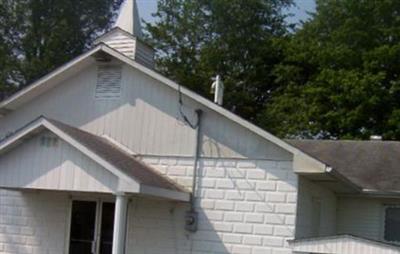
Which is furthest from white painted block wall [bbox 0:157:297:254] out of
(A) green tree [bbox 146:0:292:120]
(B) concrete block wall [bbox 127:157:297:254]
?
(A) green tree [bbox 146:0:292:120]

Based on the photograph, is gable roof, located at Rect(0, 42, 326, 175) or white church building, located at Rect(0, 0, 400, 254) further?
gable roof, located at Rect(0, 42, 326, 175)

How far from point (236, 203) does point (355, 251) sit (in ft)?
10.2

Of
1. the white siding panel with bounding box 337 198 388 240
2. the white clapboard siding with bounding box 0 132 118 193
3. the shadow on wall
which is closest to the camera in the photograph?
the white clapboard siding with bounding box 0 132 118 193

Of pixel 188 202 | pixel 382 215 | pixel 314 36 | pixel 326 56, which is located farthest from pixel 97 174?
pixel 314 36

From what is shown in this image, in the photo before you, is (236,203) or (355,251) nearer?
(355,251)

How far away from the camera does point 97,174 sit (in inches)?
571

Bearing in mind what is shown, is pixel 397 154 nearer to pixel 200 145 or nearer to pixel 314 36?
pixel 200 145

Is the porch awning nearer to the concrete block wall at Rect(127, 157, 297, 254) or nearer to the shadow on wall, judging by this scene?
the concrete block wall at Rect(127, 157, 297, 254)

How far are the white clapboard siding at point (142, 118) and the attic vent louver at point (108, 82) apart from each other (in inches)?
4.5

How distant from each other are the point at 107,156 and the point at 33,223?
3.75 m

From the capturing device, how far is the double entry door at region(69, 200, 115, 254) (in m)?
16.5

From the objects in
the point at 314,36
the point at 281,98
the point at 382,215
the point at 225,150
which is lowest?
the point at 382,215

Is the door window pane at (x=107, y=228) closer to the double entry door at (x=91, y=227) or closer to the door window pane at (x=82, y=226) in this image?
the double entry door at (x=91, y=227)

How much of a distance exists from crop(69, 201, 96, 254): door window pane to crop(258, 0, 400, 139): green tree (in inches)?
776
